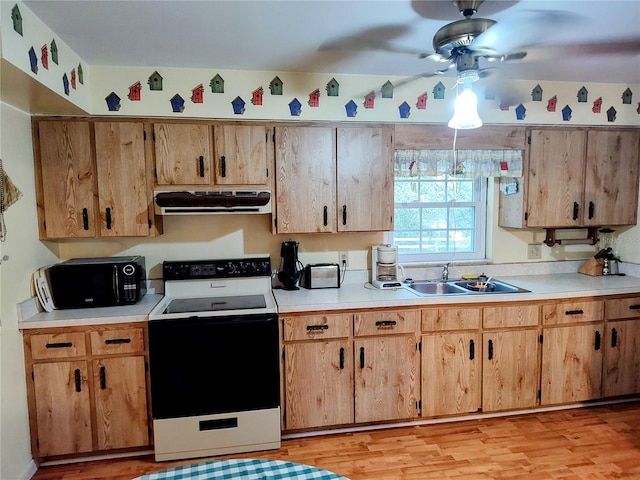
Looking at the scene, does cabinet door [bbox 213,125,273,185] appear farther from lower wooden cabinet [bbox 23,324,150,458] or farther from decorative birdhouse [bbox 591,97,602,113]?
decorative birdhouse [bbox 591,97,602,113]

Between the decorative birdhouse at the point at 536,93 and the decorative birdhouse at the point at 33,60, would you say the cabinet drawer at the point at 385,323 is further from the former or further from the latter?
the decorative birdhouse at the point at 33,60

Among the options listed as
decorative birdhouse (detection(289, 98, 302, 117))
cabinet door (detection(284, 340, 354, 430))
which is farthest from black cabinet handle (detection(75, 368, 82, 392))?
decorative birdhouse (detection(289, 98, 302, 117))

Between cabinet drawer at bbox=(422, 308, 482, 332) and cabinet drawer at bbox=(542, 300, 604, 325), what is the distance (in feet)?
1.71

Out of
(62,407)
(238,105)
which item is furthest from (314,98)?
(62,407)

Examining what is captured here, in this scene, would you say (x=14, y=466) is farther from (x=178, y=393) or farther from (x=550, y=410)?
(x=550, y=410)

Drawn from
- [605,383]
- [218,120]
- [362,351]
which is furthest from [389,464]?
[218,120]

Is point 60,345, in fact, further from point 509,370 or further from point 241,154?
point 509,370

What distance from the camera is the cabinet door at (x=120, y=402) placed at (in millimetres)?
2516

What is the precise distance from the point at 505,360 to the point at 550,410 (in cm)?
58

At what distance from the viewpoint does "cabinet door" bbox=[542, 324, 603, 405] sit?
2.97 m

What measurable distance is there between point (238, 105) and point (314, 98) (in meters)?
0.53

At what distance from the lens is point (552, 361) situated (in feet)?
9.78

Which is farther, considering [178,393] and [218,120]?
[218,120]

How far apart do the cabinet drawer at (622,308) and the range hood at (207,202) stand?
8.47 feet
